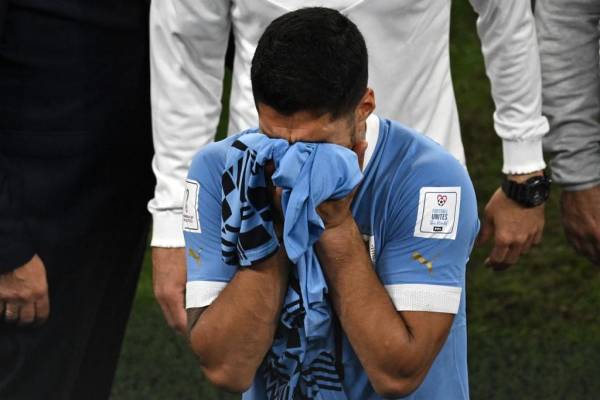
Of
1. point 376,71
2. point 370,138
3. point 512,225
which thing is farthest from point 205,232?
point 512,225

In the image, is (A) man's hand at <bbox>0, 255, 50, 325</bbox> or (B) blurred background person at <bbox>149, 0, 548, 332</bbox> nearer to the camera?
(B) blurred background person at <bbox>149, 0, 548, 332</bbox>

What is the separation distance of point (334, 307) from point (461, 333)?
0.33m

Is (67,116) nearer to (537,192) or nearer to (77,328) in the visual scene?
(77,328)

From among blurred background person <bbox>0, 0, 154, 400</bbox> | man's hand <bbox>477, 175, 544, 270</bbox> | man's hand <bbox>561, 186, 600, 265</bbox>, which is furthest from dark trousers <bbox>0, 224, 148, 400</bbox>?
man's hand <bbox>561, 186, 600, 265</bbox>

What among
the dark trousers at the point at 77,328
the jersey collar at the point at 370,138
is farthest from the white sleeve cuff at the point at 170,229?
the jersey collar at the point at 370,138

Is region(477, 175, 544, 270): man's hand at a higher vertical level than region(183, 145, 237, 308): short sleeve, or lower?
lower

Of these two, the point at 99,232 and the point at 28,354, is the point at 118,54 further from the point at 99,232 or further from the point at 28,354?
the point at 28,354

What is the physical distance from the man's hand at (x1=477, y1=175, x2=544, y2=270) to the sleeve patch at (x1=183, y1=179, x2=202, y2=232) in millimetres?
1011

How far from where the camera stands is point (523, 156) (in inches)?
160

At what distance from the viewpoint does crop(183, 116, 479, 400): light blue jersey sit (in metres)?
3.13

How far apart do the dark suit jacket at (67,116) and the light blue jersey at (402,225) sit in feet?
3.56

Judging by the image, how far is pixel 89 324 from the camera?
4605 millimetres

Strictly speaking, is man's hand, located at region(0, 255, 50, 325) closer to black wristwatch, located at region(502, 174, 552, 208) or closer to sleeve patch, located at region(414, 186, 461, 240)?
black wristwatch, located at region(502, 174, 552, 208)

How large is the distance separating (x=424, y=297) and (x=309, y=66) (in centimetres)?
48
